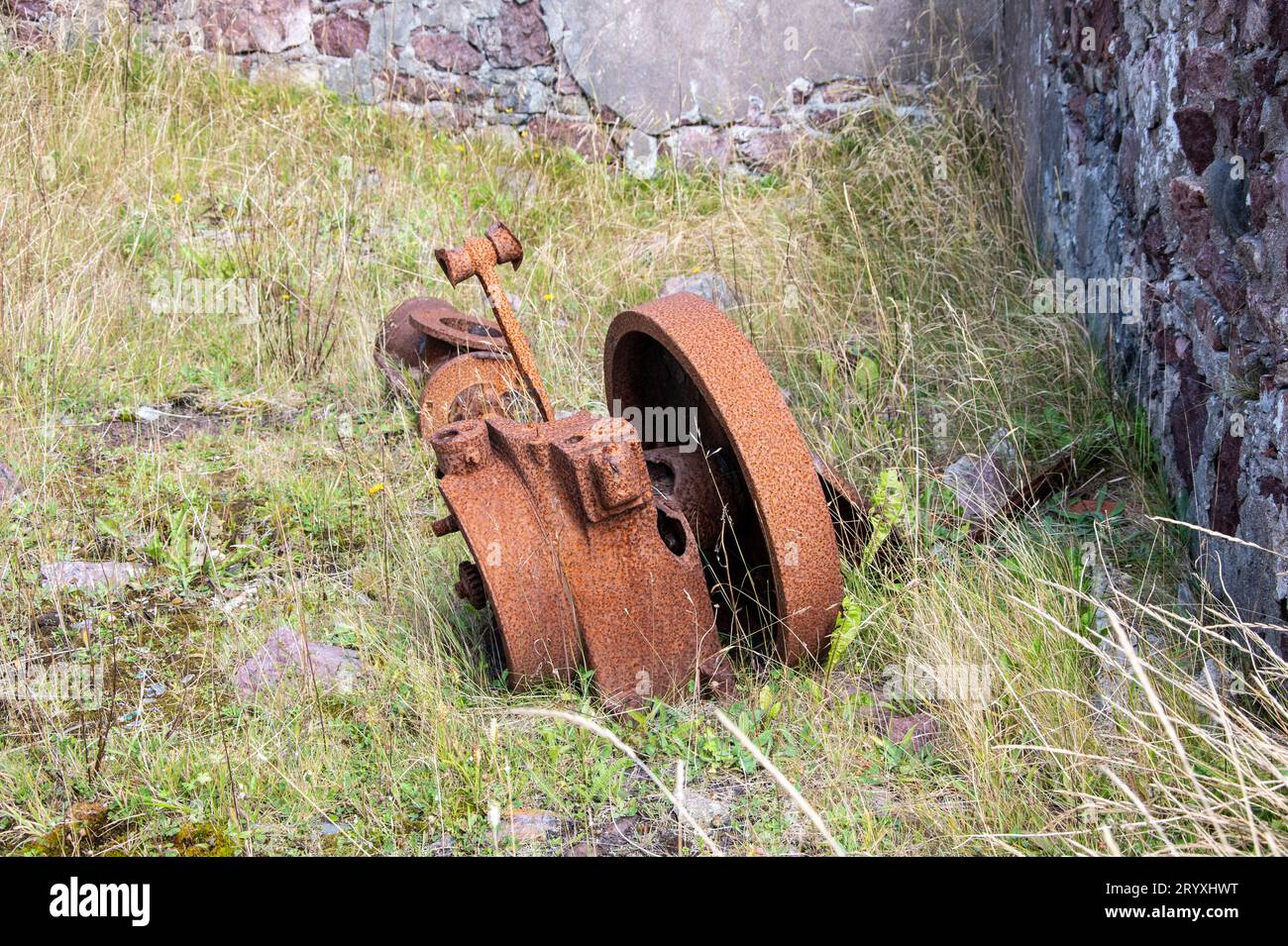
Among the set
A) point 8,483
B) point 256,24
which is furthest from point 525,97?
point 8,483

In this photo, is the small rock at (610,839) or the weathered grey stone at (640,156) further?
the weathered grey stone at (640,156)

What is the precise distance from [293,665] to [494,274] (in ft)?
3.40

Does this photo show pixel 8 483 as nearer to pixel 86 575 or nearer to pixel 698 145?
pixel 86 575

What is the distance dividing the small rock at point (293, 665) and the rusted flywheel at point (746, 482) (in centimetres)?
85

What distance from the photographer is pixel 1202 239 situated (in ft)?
8.89

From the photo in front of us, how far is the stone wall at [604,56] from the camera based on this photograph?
6016 millimetres

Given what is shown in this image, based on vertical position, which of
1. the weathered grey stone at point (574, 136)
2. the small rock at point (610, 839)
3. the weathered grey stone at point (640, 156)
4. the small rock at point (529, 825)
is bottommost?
the small rock at point (610, 839)

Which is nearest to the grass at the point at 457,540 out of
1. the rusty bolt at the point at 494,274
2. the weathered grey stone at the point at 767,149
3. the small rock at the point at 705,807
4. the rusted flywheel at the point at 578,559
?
the small rock at the point at 705,807

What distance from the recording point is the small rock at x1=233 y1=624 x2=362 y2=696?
8.58 feet

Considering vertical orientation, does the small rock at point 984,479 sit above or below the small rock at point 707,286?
below

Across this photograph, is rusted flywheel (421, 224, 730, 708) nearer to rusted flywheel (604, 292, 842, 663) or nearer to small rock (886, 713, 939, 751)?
rusted flywheel (604, 292, 842, 663)

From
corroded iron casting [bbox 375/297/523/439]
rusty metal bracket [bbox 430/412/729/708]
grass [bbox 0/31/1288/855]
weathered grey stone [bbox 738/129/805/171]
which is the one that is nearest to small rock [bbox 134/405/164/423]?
grass [bbox 0/31/1288/855]

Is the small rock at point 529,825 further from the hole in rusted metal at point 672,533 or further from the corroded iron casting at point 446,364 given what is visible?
the corroded iron casting at point 446,364

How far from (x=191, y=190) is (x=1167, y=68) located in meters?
4.29
